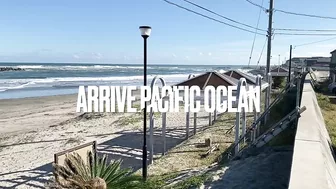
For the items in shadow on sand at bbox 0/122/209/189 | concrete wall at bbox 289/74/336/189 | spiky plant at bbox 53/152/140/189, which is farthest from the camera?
shadow on sand at bbox 0/122/209/189

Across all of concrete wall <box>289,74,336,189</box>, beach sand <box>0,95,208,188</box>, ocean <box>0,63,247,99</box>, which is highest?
concrete wall <box>289,74,336,189</box>

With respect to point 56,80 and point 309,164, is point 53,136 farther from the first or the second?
point 56,80

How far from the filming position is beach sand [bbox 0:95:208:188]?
31.5ft

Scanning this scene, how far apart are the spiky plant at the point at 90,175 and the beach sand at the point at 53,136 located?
4.26 meters

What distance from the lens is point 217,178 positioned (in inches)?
257

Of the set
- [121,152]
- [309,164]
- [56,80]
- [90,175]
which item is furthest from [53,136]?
[56,80]

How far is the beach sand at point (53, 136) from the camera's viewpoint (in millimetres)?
9602

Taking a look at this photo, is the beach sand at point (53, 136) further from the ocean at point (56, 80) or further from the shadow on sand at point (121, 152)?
the ocean at point (56, 80)

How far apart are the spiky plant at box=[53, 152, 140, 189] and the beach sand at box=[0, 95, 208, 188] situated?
4.26 m

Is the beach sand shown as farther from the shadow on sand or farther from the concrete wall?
the concrete wall

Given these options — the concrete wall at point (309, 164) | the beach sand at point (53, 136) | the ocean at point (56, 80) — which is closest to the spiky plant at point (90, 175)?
the concrete wall at point (309, 164)

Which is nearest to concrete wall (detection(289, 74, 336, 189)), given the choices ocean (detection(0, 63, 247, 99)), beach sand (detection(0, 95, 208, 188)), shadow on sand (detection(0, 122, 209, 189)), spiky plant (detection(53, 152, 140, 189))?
spiky plant (detection(53, 152, 140, 189))

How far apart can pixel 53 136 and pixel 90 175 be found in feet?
35.4

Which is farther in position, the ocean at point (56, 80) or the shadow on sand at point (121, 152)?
the ocean at point (56, 80)
